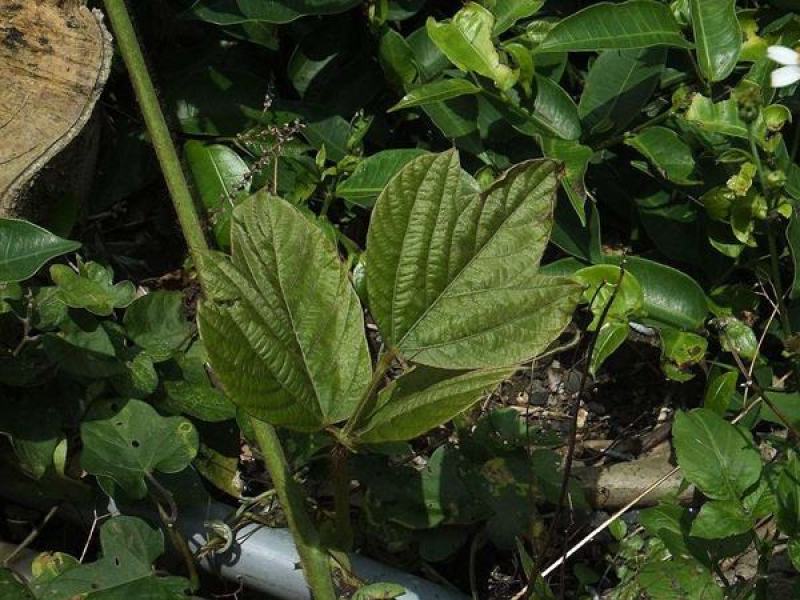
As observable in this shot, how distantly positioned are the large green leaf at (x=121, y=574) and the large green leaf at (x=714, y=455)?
1.98ft

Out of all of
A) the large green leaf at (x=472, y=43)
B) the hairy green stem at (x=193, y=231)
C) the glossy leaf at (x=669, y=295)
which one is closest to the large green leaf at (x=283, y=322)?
the hairy green stem at (x=193, y=231)

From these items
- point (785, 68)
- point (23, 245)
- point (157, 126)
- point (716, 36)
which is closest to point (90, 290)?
point (23, 245)

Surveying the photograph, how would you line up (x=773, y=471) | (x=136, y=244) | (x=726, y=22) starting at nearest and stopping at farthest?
(x=773, y=471) → (x=726, y=22) → (x=136, y=244)

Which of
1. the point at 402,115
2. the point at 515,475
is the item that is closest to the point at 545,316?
the point at 515,475

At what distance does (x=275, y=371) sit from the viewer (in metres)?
1.05

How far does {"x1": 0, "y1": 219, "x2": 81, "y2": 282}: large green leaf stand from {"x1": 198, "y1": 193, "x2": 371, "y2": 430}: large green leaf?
0.40m

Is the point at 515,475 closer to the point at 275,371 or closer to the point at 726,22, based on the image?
the point at 275,371

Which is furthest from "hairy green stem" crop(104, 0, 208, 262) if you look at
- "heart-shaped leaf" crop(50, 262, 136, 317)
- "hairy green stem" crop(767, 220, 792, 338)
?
"hairy green stem" crop(767, 220, 792, 338)

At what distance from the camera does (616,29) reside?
5.51 ft

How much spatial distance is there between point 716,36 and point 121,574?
111cm

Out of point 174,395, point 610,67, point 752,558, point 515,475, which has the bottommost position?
Answer: point 752,558

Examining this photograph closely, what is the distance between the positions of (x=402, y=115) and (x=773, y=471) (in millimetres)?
885

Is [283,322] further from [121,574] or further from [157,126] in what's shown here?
[157,126]

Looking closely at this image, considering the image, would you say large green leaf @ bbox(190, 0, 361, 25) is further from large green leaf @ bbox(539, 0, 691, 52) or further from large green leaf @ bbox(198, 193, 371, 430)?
large green leaf @ bbox(198, 193, 371, 430)
